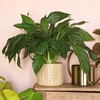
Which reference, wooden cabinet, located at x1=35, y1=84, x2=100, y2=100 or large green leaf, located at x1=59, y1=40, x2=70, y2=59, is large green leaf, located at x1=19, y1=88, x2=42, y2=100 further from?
large green leaf, located at x1=59, y1=40, x2=70, y2=59

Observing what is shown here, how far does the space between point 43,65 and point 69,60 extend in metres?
0.30

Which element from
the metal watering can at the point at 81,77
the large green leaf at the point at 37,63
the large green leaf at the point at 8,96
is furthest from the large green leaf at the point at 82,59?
the large green leaf at the point at 8,96

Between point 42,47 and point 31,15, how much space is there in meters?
0.52

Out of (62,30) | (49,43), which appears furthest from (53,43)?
(62,30)

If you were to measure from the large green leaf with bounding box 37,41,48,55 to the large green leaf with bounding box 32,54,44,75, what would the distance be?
0.26 ft

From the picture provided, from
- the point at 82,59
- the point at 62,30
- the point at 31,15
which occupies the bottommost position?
the point at 82,59

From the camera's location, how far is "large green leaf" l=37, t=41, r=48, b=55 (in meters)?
1.22

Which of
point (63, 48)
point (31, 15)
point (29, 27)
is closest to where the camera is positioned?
point (63, 48)

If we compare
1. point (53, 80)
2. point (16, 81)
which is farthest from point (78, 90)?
point (16, 81)

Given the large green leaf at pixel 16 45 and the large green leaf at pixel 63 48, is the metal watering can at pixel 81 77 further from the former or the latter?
the large green leaf at pixel 16 45

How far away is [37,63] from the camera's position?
1279mm

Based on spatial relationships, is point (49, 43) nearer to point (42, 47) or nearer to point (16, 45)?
point (42, 47)

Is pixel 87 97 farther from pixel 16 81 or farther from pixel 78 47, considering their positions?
pixel 16 81

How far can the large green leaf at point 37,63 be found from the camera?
127 centimetres
